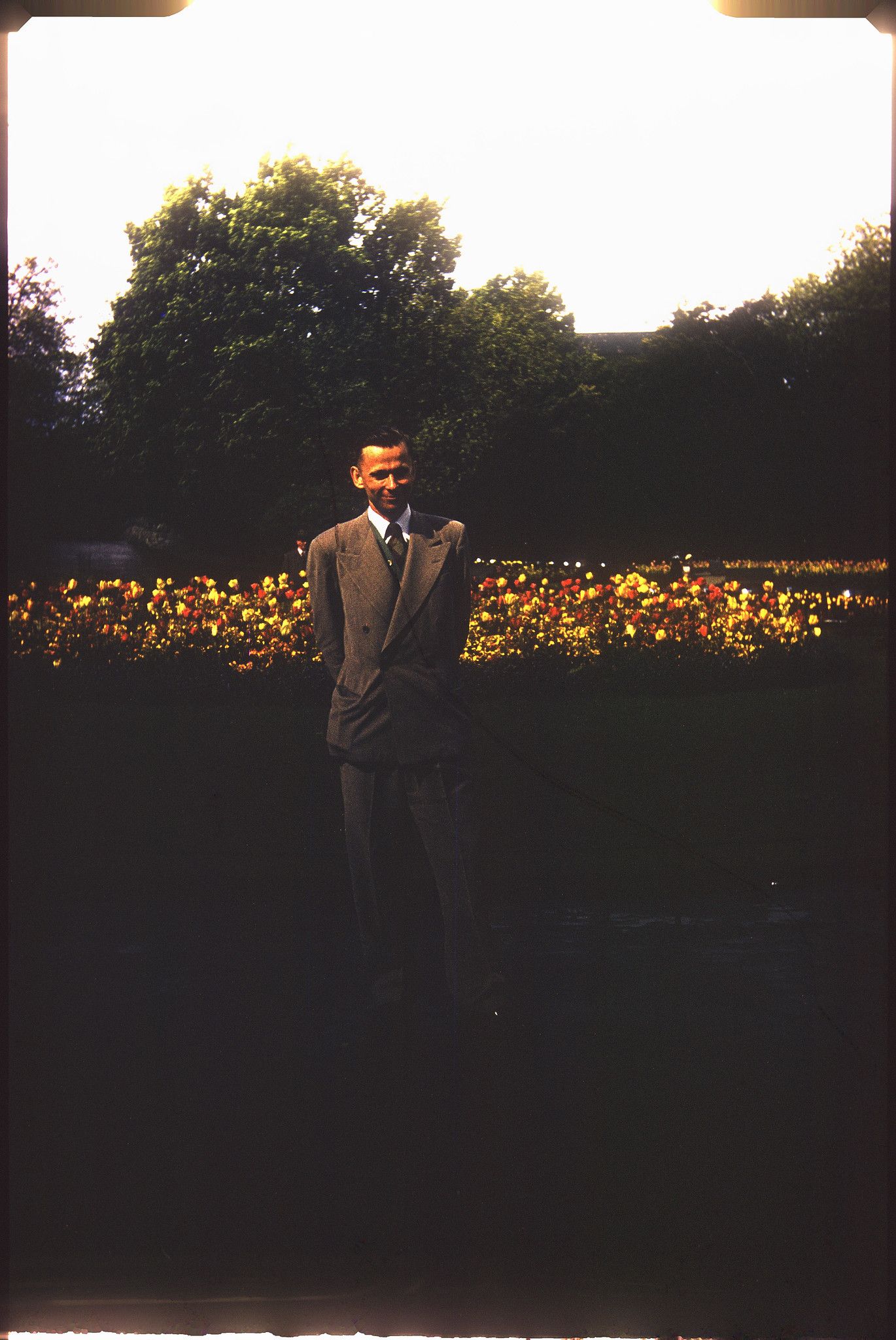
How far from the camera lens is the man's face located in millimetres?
3295

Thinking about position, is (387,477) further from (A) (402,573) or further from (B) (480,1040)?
(B) (480,1040)

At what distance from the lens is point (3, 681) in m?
3.46

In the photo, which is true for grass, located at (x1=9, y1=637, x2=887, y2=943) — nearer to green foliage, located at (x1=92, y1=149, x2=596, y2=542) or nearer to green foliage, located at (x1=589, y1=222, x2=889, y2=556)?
green foliage, located at (x1=589, y1=222, x2=889, y2=556)

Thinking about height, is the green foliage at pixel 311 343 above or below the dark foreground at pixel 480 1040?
above

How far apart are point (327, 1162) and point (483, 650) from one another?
5.02 feet

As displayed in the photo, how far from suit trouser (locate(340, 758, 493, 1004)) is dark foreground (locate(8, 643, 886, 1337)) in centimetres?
6

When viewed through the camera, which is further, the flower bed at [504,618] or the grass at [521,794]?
the flower bed at [504,618]

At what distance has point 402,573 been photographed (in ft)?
10.9

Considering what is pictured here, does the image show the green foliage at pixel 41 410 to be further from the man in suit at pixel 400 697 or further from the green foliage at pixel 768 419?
the green foliage at pixel 768 419

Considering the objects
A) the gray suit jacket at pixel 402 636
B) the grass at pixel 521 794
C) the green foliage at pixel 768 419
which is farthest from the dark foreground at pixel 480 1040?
the green foliage at pixel 768 419

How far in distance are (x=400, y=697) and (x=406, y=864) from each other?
506mm

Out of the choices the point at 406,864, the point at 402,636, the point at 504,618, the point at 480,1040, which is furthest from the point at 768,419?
the point at 480,1040

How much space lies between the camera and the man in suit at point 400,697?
131 inches

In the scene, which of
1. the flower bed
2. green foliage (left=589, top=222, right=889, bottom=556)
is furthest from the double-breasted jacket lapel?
green foliage (left=589, top=222, right=889, bottom=556)
